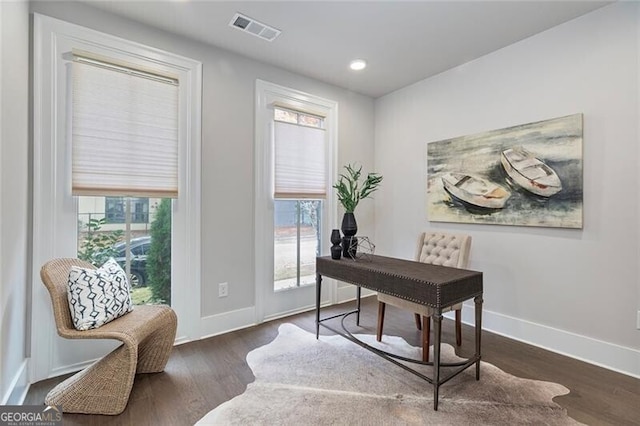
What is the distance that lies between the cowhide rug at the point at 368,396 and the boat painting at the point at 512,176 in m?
1.36

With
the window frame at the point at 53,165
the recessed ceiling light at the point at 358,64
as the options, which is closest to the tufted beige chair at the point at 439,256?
the recessed ceiling light at the point at 358,64

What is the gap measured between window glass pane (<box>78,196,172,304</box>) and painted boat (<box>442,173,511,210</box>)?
9.26ft

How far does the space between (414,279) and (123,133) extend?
97.2 inches

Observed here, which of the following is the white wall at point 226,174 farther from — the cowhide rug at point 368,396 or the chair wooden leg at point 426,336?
the chair wooden leg at point 426,336

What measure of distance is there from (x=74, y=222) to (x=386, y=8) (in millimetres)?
2850

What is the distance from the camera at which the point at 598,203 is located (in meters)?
A: 2.36

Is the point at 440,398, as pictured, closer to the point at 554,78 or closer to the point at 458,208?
the point at 458,208

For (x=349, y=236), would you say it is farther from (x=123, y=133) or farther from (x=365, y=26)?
(x=123, y=133)

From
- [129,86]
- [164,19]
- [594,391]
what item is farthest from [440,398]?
[164,19]

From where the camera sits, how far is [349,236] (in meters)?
2.71

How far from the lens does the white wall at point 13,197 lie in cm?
160

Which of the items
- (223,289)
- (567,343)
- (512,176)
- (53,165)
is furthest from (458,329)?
(53,165)

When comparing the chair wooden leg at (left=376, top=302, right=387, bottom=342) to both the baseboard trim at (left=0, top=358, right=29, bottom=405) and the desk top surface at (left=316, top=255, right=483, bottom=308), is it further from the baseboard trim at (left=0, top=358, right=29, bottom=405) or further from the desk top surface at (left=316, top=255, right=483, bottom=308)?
the baseboard trim at (left=0, top=358, right=29, bottom=405)

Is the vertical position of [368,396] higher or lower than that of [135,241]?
lower
